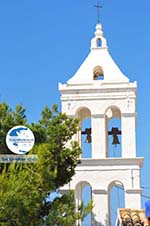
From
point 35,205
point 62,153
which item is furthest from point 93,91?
point 35,205

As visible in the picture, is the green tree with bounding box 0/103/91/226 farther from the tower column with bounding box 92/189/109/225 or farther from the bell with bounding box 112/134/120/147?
the bell with bounding box 112/134/120/147

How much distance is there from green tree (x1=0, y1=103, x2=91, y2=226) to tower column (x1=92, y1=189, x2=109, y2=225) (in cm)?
229

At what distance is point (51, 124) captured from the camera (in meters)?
18.2

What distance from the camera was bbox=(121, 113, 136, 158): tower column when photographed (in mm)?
20703

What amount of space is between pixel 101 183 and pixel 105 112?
2179 mm

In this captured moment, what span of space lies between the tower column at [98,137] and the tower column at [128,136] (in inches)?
23.8

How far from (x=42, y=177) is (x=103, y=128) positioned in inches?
243

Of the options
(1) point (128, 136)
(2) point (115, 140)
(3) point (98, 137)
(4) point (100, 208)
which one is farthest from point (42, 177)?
(2) point (115, 140)

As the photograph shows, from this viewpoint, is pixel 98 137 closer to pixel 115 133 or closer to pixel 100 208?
pixel 115 133

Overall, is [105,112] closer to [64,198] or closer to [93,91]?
[93,91]

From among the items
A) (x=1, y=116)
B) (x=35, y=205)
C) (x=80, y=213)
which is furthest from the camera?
(x=1, y=116)

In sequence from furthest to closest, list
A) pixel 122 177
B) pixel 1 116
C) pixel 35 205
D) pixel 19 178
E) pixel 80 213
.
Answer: pixel 122 177 → pixel 1 116 → pixel 80 213 → pixel 35 205 → pixel 19 178

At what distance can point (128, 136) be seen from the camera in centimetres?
2091

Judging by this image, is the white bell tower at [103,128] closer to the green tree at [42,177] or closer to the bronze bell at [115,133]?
the bronze bell at [115,133]
